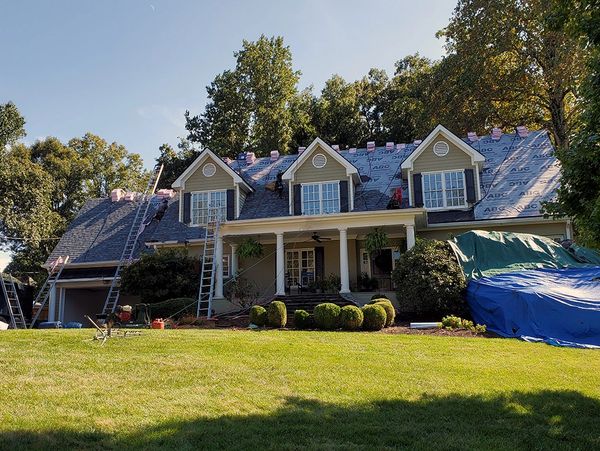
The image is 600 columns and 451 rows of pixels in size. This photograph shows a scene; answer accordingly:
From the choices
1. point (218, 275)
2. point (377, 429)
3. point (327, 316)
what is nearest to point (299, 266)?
point (218, 275)

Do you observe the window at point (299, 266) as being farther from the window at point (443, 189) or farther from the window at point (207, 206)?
the window at point (443, 189)

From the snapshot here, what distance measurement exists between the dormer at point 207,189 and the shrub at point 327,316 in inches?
366

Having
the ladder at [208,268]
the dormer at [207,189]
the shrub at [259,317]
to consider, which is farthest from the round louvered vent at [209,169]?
the shrub at [259,317]

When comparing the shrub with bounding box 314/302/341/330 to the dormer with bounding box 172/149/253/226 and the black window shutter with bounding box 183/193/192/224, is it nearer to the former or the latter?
the dormer with bounding box 172/149/253/226

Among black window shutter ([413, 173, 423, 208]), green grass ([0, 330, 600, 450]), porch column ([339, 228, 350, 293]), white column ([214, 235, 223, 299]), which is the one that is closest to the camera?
green grass ([0, 330, 600, 450])

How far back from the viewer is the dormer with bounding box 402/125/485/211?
813 inches

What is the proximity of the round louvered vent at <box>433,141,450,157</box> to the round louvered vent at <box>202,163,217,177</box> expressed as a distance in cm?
942

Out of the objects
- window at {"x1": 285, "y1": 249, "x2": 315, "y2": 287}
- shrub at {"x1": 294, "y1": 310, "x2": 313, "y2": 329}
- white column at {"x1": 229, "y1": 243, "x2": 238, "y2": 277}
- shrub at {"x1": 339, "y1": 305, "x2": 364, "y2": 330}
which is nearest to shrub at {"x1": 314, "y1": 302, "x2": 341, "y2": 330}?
shrub at {"x1": 339, "y1": 305, "x2": 364, "y2": 330}

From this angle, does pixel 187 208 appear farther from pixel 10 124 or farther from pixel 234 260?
pixel 10 124

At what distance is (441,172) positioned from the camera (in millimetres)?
20875

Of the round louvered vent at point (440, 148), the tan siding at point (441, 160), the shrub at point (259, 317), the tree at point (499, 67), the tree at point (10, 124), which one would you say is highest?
the tree at point (499, 67)

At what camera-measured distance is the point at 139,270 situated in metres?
19.5

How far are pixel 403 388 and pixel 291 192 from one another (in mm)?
15176

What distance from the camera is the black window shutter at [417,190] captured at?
20.8 m
